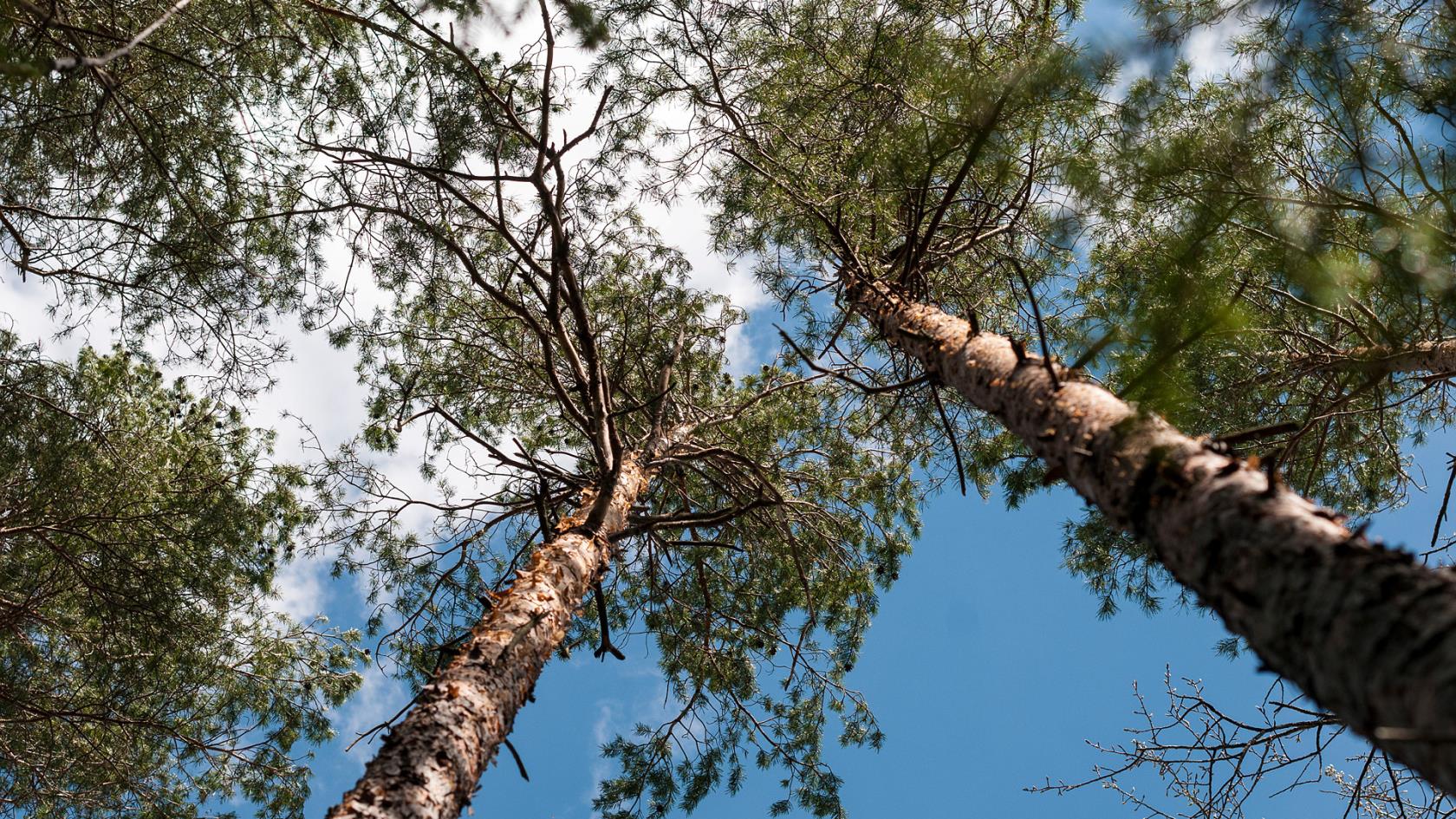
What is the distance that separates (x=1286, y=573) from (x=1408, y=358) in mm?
3784

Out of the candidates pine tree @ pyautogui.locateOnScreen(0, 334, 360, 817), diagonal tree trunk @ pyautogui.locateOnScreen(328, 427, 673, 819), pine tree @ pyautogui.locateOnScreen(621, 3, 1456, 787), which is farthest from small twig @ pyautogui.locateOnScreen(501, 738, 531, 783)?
pine tree @ pyautogui.locateOnScreen(0, 334, 360, 817)

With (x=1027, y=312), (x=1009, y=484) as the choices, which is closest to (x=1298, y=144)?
(x=1027, y=312)

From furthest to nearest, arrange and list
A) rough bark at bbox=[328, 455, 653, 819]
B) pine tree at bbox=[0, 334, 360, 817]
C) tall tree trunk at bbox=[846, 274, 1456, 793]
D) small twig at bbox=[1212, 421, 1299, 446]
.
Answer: pine tree at bbox=[0, 334, 360, 817]
rough bark at bbox=[328, 455, 653, 819]
small twig at bbox=[1212, 421, 1299, 446]
tall tree trunk at bbox=[846, 274, 1456, 793]

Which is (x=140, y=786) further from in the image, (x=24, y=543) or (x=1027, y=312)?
(x=1027, y=312)

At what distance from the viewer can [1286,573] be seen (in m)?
1.50

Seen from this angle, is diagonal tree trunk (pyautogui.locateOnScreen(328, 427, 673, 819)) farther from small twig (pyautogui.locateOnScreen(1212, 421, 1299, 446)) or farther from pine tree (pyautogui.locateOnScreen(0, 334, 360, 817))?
pine tree (pyautogui.locateOnScreen(0, 334, 360, 817))

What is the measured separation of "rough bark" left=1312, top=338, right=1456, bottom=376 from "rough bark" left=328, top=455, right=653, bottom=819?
4.03 metres

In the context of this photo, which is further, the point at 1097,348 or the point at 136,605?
the point at 136,605

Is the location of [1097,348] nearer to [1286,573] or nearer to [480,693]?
[1286,573]

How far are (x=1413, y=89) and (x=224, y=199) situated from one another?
714 cm

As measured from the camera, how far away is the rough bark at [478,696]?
96.3 inches

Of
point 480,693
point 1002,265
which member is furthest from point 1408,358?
point 480,693

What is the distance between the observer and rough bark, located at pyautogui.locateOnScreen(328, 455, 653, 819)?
2.45 m

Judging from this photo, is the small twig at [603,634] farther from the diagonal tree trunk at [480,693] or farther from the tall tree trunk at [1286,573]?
the tall tree trunk at [1286,573]
